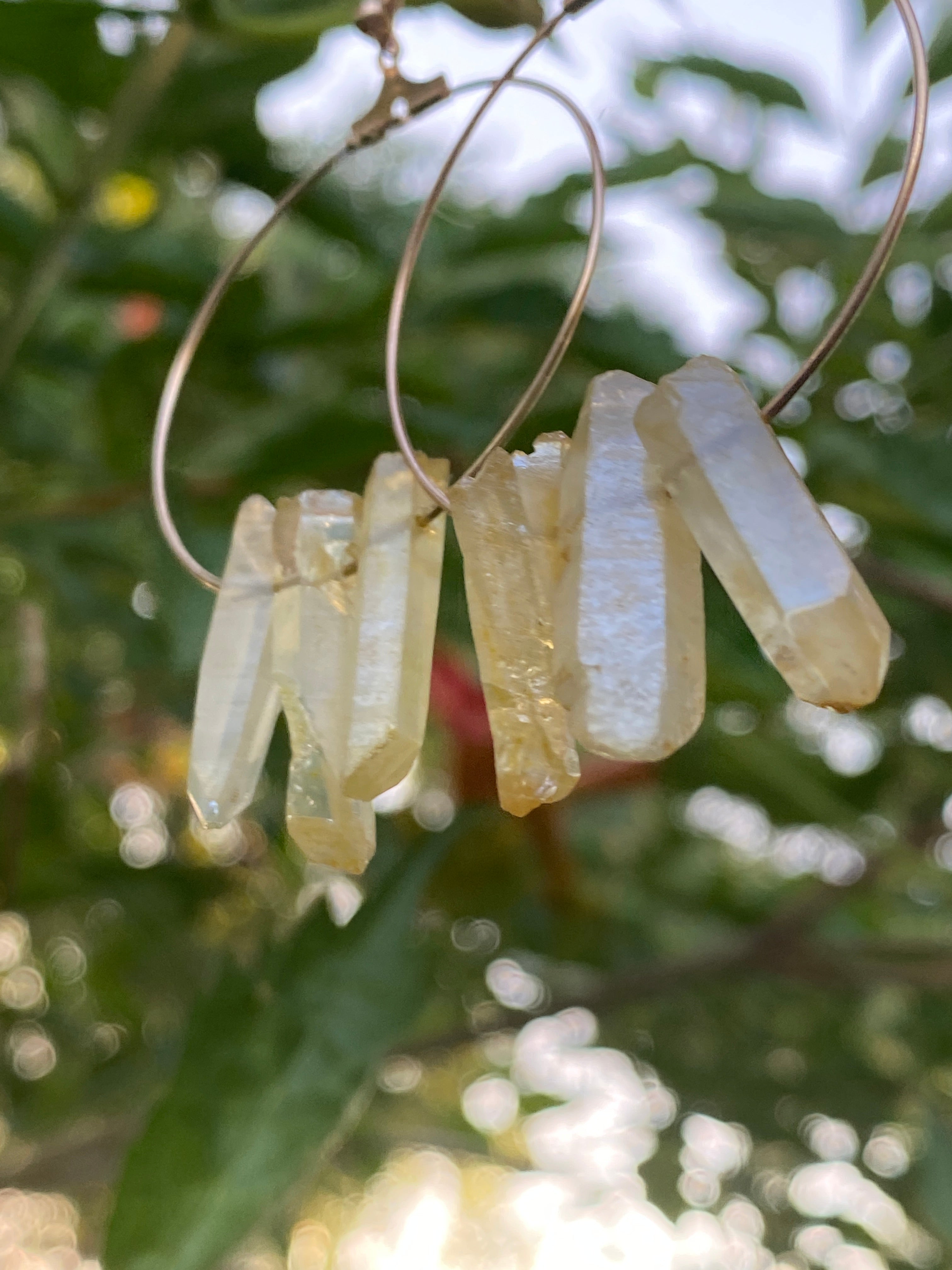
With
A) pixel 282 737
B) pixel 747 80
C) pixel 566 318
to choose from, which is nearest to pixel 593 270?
pixel 566 318

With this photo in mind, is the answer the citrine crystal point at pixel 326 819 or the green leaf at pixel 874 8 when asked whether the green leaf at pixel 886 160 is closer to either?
the green leaf at pixel 874 8

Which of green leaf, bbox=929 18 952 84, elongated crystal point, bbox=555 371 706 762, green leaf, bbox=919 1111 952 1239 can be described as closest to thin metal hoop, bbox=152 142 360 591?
elongated crystal point, bbox=555 371 706 762

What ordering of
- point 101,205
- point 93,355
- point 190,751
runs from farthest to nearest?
point 101,205 → point 93,355 → point 190,751

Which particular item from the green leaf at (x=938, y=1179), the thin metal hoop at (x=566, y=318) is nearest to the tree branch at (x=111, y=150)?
the thin metal hoop at (x=566, y=318)

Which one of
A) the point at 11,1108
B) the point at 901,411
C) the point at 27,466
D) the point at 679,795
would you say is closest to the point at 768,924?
the point at 679,795

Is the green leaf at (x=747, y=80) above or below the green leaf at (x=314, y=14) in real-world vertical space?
below

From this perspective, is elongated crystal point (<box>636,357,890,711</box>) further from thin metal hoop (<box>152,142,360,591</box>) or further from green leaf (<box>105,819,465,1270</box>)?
green leaf (<box>105,819,465,1270</box>)

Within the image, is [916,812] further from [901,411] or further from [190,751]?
[190,751]
